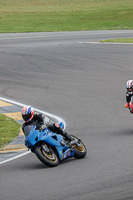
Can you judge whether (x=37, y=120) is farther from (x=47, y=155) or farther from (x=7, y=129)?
(x=7, y=129)

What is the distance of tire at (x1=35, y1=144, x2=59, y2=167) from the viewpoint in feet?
33.2

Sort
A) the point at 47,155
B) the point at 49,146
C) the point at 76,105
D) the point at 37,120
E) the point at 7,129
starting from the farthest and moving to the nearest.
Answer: the point at 76,105 < the point at 7,129 < the point at 37,120 < the point at 49,146 < the point at 47,155

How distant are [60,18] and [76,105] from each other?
4792 centimetres

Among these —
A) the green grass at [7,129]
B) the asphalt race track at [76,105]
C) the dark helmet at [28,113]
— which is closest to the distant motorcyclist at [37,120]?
the dark helmet at [28,113]

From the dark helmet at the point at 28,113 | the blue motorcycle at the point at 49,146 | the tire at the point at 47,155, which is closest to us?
the tire at the point at 47,155

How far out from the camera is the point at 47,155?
10.3 metres

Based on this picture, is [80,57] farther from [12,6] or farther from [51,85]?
[12,6]

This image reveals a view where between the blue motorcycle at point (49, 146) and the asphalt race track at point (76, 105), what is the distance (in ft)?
0.61

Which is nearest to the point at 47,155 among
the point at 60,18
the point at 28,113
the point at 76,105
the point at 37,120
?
the point at 37,120

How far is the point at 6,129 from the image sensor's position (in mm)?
14828

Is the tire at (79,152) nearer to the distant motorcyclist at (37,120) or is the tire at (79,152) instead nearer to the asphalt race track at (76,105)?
the asphalt race track at (76,105)

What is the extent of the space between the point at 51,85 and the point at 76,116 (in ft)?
21.9

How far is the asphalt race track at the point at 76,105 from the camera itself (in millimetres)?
8547

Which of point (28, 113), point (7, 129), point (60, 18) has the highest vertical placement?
point (28, 113)
